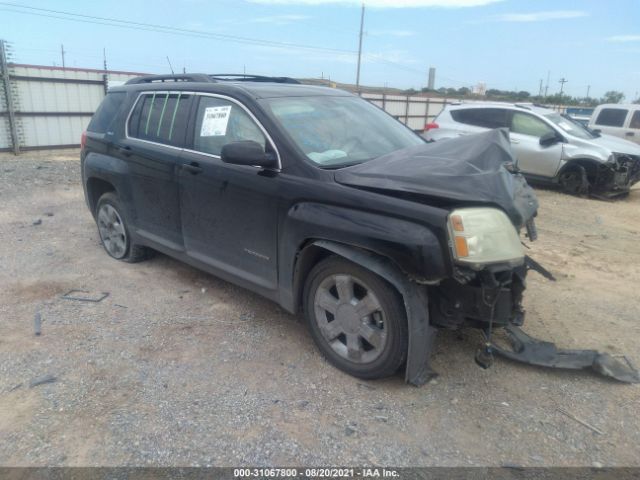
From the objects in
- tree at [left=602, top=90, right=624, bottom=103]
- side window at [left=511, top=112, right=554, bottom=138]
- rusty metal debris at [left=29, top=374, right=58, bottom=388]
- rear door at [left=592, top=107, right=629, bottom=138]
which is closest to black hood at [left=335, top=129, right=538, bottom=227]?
rusty metal debris at [left=29, top=374, right=58, bottom=388]

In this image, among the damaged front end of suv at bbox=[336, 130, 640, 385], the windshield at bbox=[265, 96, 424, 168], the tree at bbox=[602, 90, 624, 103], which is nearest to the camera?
the damaged front end of suv at bbox=[336, 130, 640, 385]

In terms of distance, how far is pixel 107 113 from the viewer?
513 centimetres

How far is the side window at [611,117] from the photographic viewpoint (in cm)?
1272

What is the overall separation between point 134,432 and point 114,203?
3.04 meters

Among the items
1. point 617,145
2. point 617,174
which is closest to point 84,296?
point 617,174

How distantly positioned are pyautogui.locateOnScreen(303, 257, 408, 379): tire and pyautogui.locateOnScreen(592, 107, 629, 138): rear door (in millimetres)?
12606

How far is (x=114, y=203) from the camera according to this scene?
5043 millimetres

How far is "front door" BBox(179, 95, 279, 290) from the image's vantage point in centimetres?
345

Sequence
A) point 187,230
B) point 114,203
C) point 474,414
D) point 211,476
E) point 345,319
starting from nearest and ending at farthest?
point 211,476 → point 474,414 → point 345,319 → point 187,230 → point 114,203

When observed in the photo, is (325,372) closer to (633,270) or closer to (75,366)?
(75,366)

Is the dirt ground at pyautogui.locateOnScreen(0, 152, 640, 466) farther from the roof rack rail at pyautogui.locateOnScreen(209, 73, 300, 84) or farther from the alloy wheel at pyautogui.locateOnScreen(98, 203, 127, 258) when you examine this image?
the roof rack rail at pyautogui.locateOnScreen(209, 73, 300, 84)

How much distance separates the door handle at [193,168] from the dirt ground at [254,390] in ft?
3.85

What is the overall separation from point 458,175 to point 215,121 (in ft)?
6.67

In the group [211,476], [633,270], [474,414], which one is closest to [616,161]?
[633,270]
